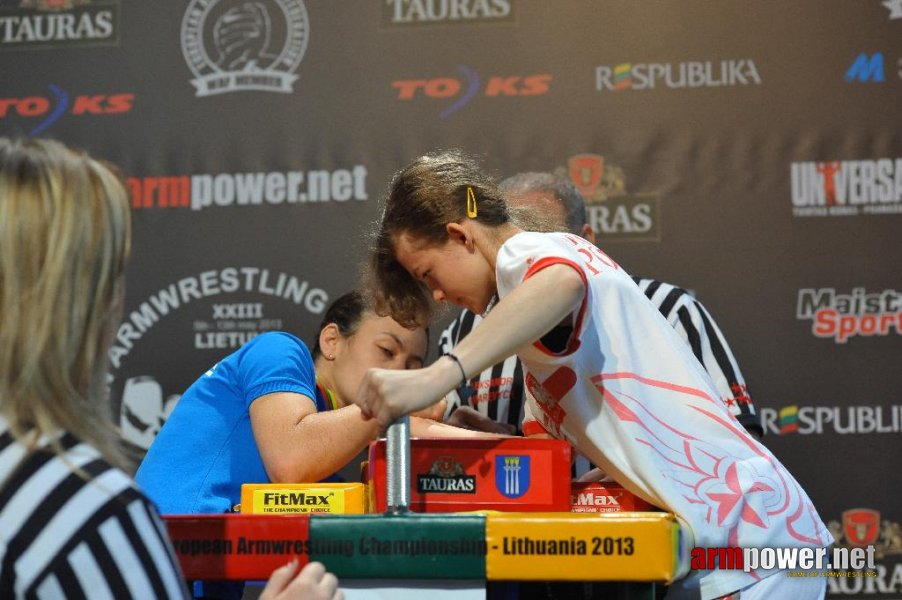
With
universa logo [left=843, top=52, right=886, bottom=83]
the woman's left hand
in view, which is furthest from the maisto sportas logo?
the woman's left hand

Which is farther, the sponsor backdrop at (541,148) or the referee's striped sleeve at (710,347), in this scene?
the sponsor backdrop at (541,148)

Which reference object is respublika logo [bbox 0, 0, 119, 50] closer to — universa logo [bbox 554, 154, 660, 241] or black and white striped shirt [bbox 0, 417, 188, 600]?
universa logo [bbox 554, 154, 660, 241]

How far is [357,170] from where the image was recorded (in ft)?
12.0

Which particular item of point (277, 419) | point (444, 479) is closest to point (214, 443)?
point (277, 419)

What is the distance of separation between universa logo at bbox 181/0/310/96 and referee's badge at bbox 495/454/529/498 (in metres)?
2.43

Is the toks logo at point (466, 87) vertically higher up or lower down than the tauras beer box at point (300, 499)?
higher up

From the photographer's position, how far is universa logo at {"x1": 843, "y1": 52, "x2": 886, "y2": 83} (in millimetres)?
3486

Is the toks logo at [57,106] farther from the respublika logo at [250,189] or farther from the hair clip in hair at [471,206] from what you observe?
the hair clip in hair at [471,206]

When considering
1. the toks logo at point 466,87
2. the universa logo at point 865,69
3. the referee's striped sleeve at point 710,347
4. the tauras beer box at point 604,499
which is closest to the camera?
the tauras beer box at point 604,499

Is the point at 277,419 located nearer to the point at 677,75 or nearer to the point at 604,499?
the point at 604,499

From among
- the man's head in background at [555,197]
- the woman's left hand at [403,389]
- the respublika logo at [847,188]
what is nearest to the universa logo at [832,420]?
the respublika logo at [847,188]

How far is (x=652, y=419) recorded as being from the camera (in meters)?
1.66

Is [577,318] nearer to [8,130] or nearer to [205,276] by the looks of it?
[205,276]

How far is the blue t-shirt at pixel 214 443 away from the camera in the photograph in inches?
87.4
